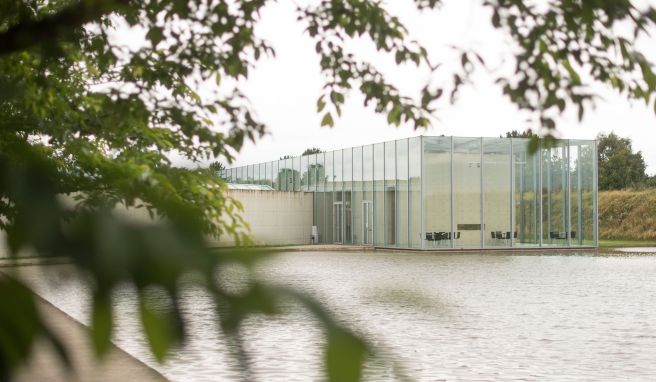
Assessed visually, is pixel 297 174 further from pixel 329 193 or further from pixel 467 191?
pixel 467 191

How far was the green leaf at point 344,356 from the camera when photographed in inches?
25.0

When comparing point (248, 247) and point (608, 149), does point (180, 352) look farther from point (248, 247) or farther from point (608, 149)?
point (608, 149)

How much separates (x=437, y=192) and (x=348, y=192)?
6880 mm

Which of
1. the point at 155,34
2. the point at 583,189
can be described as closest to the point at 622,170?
the point at 583,189

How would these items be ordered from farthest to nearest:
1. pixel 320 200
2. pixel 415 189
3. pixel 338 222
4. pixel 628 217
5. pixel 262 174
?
pixel 262 174, pixel 628 217, pixel 320 200, pixel 338 222, pixel 415 189

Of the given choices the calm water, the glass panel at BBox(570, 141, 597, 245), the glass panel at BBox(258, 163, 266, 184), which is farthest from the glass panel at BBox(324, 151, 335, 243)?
the calm water

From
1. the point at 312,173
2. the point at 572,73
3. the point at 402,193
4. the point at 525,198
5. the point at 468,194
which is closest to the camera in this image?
the point at 572,73

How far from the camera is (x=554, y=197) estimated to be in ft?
140

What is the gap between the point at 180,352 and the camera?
0.67 metres

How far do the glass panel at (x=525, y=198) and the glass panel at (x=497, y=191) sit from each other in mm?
459

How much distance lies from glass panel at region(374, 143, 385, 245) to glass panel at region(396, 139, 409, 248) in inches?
47.7

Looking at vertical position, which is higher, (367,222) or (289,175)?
(289,175)

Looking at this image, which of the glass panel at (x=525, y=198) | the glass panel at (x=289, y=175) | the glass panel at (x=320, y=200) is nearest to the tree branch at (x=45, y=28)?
the glass panel at (x=525, y=198)

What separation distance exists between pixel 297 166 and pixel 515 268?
25362mm
